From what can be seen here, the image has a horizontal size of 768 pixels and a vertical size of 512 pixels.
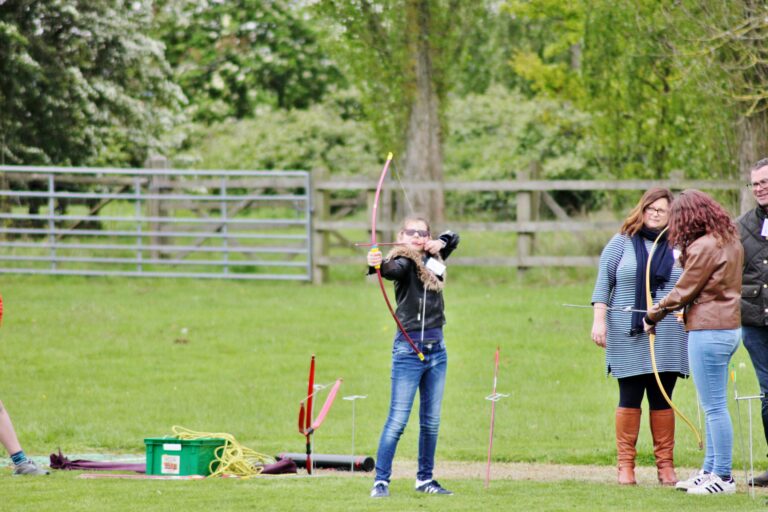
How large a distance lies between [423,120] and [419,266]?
12376mm

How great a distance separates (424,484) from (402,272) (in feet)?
4.33

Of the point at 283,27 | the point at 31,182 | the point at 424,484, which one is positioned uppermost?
the point at 283,27

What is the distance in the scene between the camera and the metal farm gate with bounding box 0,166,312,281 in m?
18.8

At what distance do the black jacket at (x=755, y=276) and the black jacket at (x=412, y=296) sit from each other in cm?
190

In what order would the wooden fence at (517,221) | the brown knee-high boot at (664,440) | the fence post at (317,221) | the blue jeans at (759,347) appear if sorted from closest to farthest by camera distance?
the blue jeans at (759,347) < the brown knee-high boot at (664,440) < the wooden fence at (517,221) < the fence post at (317,221)

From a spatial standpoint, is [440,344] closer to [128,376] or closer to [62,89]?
[128,376]

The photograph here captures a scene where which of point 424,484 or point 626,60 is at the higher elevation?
point 626,60

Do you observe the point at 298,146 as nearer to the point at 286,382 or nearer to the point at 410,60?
the point at 410,60

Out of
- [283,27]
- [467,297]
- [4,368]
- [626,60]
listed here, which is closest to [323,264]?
[467,297]

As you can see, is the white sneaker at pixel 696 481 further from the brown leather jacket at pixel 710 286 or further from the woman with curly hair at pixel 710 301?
the brown leather jacket at pixel 710 286

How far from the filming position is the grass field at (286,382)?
7.66 metres

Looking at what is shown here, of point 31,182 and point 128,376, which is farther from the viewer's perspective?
point 31,182

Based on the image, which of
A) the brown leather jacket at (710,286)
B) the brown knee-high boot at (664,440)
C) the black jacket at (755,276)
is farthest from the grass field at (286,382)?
the black jacket at (755,276)

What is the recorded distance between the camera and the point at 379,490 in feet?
24.4
